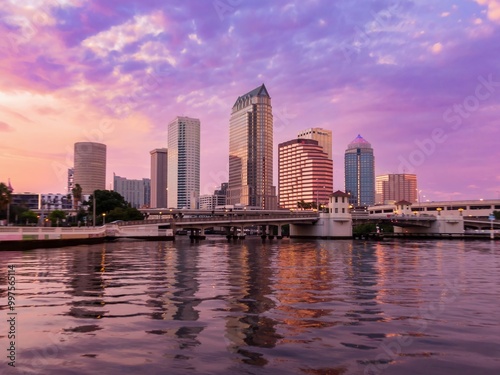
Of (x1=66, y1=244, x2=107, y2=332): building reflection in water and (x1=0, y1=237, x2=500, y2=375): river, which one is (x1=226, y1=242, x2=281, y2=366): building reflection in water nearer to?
(x1=0, y1=237, x2=500, y2=375): river

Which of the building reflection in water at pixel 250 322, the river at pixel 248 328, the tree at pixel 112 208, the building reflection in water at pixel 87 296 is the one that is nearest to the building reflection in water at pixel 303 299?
the river at pixel 248 328

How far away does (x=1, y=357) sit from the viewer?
409 inches

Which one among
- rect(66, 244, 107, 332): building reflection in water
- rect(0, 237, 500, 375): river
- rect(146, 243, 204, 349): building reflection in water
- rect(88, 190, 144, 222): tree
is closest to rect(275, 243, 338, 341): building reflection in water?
rect(0, 237, 500, 375): river

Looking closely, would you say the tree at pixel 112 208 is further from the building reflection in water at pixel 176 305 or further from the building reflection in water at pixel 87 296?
the building reflection in water at pixel 176 305

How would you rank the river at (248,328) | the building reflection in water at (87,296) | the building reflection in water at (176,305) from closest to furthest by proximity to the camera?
the river at (248,328), the building reflection in water at (176,305), the building reflection in water at (87,296)

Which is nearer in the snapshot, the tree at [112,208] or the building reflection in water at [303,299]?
the building reflection in water at [303,299]

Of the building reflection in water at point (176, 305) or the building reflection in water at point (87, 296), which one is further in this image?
the building reflection in water at point (87, 296)

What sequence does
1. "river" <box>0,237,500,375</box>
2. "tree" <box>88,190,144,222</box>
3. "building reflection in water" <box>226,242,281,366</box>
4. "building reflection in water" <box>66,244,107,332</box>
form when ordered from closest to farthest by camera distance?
"river" <box>0,237,500,375</box>, "building reflection in water" <box>226,242,281,366</box>, "building reflection in water" <box>66,244,107,332</box>, "tree" <box>88,190,144,222</box>

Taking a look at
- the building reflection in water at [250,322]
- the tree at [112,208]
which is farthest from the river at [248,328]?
the tree at [112,208]

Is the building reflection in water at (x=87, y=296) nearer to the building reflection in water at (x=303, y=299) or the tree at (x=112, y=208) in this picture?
the building reflection in water at (x=303, y=299)

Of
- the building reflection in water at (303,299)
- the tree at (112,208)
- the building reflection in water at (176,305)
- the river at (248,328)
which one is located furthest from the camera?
the tree at (112,208)

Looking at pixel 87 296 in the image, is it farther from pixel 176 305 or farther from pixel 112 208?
pixel 112 208

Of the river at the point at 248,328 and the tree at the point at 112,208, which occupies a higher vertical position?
the tree at the point at 112,208

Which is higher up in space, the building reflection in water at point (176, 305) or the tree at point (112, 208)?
the tree at point (112, 208)
